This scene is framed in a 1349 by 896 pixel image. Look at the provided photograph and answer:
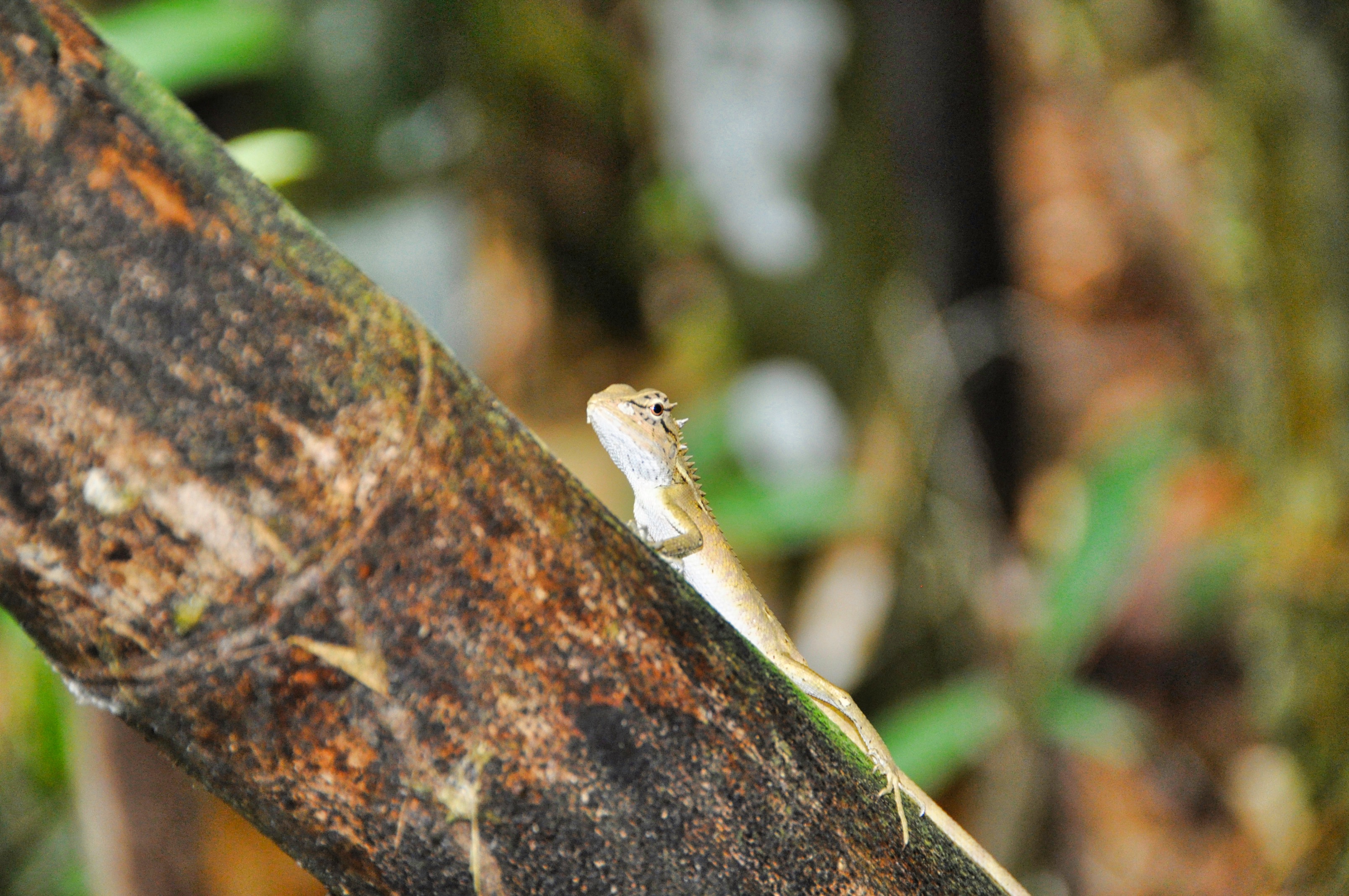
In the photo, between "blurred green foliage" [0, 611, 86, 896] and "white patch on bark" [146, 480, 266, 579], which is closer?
"white patch on bark" [146, 480, 266, 579]

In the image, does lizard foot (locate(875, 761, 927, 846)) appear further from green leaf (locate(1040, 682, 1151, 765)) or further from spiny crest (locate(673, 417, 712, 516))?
green leaf (locate(1040, 682, 1151, 765))

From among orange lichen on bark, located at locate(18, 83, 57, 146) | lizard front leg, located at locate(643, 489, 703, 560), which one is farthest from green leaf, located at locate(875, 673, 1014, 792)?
orange lichen on bark, located at locate(18, 83, 57, 146)

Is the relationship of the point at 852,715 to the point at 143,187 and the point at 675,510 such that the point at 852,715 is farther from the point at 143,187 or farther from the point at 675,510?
the point at 143,187

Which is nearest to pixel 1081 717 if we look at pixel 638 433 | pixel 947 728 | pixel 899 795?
pixel 947 728

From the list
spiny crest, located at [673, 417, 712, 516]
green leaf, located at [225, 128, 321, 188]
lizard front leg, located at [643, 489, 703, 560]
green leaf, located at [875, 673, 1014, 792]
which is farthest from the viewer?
green leaf, located at [875, 673, 1014, 792]

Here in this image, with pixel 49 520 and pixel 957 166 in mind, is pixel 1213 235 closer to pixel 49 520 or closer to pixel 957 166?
pixel 957 166

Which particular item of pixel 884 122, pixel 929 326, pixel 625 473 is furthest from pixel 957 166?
pixel 625 473
